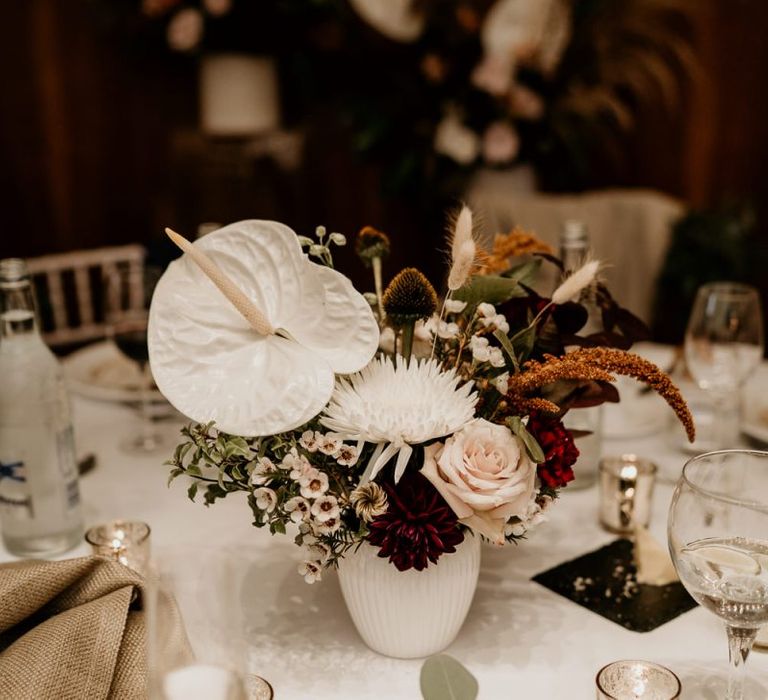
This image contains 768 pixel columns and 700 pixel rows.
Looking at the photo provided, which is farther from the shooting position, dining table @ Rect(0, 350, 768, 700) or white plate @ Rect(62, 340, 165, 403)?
white plate @ Rect(62, 340, 165, 403)

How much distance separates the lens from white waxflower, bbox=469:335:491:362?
0.80 m

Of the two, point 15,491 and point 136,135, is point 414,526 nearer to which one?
point 15,491

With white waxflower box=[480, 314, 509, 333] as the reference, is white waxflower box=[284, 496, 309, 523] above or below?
below

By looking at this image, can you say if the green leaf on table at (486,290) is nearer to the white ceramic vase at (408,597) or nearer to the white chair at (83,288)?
the white ceramic vase at (408,597)

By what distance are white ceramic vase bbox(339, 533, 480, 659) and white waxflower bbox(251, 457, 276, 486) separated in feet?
0.37

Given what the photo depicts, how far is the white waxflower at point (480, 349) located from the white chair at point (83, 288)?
2.64 feet

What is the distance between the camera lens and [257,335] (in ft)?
2.80

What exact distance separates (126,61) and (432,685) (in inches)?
113

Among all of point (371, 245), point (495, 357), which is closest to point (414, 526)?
point (495, 357)

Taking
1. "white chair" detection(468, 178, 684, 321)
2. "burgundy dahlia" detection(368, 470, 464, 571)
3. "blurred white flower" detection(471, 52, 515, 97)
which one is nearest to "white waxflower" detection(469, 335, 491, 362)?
"burgundy dahlia" detection(368, 470, 464, 571)

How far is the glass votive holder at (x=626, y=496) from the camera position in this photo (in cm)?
110

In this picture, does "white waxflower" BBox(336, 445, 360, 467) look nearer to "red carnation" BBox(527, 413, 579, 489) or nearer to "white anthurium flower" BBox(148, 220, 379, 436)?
"white anthurium flower" BBox(148, 220, 379, 436)

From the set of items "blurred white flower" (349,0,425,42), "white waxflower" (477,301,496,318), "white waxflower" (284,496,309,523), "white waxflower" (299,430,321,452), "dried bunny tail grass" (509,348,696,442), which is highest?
"blurred white flower" (349,0,425,42)

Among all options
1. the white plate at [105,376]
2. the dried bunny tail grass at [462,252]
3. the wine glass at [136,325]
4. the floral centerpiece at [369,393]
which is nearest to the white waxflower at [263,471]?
the floral centerpiece at [369,393]
